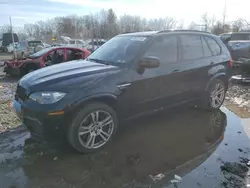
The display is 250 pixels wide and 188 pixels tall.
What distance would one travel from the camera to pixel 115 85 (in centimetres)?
368

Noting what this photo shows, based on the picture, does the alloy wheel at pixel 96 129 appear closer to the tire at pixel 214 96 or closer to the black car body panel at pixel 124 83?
the black car body panel at pixel 124 83

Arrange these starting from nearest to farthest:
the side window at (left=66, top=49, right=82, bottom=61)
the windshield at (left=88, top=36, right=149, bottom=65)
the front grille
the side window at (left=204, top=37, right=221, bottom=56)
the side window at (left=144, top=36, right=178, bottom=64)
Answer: the front grille < the windshield at (left=88, top=36, right=149, bottom=65) < the side window at (left=144, top=36, right=178, bottom=64) < the side window at (left=204, top=37, right=221, bottom=56) < the side window at (left=66, top=49, right=82, bottom=61)

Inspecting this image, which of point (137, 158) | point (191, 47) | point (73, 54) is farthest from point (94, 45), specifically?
point (137, 158)

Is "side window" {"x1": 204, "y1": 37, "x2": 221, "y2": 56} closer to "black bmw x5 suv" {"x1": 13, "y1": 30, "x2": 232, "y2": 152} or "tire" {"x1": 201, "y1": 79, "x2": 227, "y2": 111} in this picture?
"black bmw x5 suv" {"x1": 13, "y1": 30, "x2": 232, "y2": 152}

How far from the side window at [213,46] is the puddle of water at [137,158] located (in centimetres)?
166

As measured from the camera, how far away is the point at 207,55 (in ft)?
16.8

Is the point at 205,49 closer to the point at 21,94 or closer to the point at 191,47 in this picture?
the point at 191,47

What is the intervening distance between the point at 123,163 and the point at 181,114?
8.02 feet

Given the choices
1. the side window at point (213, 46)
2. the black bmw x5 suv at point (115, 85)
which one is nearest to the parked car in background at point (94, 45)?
the side window at point (213, 46)

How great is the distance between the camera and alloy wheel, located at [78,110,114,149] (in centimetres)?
354

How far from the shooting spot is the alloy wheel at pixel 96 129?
3.54m

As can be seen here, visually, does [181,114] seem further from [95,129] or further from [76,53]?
[76,53]

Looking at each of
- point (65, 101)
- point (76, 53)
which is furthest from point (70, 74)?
point (76, 53)

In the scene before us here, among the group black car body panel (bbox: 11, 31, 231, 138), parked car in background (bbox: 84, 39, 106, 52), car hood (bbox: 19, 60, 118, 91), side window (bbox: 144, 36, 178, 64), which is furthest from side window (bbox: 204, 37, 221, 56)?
parked car in background (bbox: 84, 39, 106, 52)
